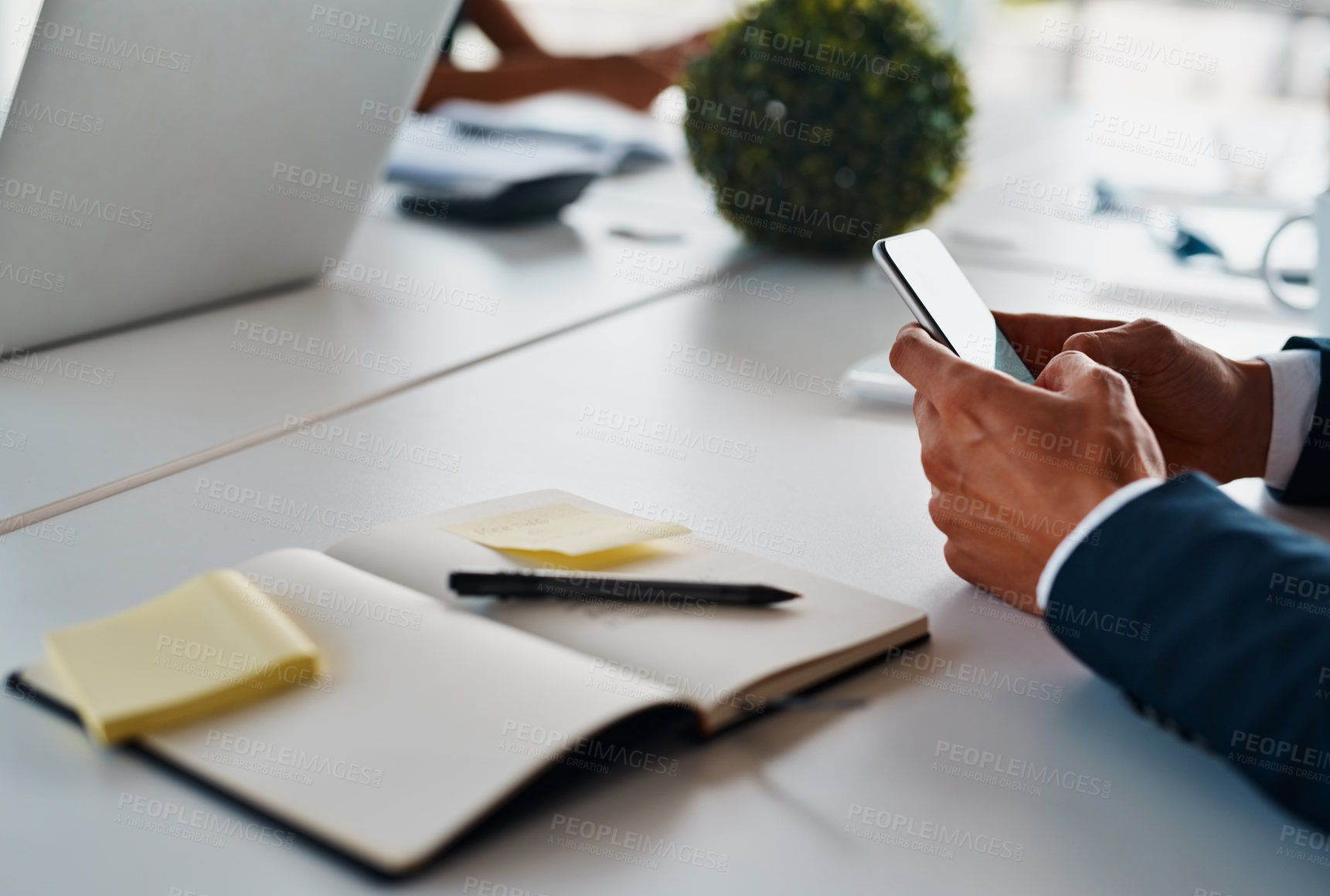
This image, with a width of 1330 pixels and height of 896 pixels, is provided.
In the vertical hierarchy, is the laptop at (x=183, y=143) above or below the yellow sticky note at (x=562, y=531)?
above

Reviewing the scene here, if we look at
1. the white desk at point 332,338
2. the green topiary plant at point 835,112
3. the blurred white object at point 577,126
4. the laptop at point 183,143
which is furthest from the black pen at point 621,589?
the blurred white object at point 577,126

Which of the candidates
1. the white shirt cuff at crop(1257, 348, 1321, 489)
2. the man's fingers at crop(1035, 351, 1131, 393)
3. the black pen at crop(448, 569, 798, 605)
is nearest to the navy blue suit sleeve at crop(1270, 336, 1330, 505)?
the white shirt cuff at crop(1257, 348, 1321, 489)

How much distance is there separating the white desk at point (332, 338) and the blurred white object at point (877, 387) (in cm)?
34

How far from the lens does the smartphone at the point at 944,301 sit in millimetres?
819

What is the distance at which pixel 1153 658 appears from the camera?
0.58m

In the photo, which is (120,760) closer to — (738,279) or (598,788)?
(598,788)

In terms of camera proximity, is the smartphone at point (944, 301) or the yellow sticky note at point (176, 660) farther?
the smartphone at point (944, 301)

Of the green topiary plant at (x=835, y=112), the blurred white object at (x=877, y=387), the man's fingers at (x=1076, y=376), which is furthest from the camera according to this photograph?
the green topiary plant at (x=835, y=112)

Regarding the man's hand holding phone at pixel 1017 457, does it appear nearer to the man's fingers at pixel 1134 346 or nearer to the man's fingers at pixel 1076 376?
the man's fingers at pixel 1076 376

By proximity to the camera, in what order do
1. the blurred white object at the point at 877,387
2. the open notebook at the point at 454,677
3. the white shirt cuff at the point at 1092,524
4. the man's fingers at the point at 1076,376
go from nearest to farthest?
the open notebook at the point at 454,677 < the white shirt cuff at the point at 1092,524 < the man's fingers at the point at 1076,376 < the blurred white object at the point at 877,387

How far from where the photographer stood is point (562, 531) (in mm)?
717

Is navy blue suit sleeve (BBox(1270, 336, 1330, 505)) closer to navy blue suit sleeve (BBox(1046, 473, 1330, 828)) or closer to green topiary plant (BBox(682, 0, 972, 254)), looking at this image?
navy blue suit sleeve (BBox(1046, 473, 1330, 828))

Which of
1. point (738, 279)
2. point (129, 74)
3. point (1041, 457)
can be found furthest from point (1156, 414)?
point (129, 74)

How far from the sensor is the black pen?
0.63m
